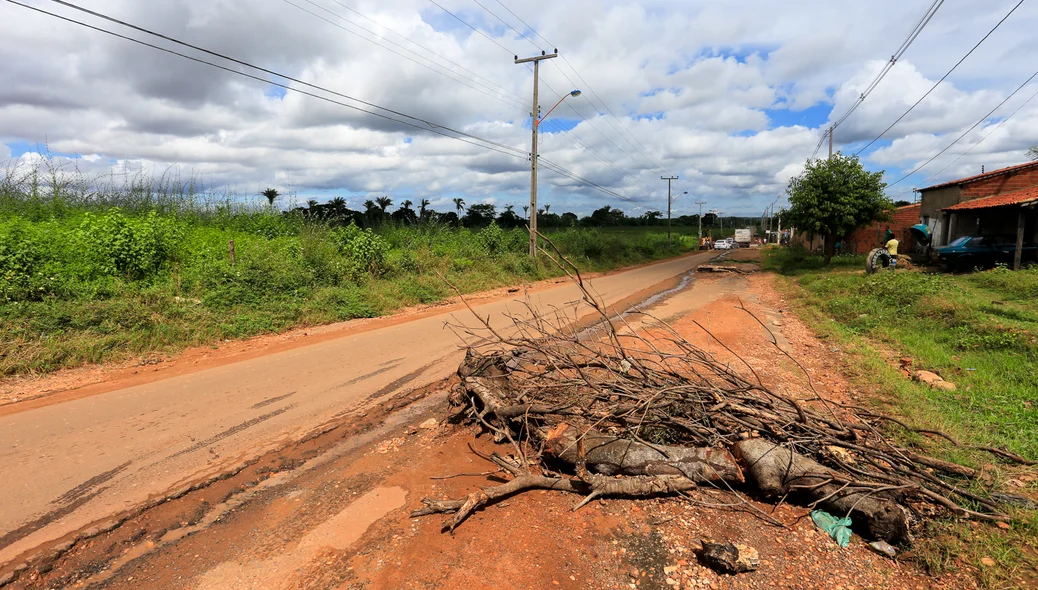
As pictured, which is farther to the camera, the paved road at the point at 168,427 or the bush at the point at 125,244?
the bush at the point at 125,244

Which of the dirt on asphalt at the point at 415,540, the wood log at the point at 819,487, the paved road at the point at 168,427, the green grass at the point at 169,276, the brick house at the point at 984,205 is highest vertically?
the brick house at the point at 984,205

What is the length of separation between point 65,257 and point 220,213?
631 cm

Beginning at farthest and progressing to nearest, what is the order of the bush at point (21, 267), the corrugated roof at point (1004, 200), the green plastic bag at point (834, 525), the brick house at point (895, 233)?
the brick house at point (895, 233) < the corrugated roof at point (1004, 200) < the bush at point (21, 267) < the green plastic bag at point (834, 525)

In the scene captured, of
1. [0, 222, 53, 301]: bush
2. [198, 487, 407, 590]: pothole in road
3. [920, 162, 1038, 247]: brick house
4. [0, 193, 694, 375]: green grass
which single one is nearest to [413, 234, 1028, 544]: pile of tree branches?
[198, 487, 407, 590]: pothole in road

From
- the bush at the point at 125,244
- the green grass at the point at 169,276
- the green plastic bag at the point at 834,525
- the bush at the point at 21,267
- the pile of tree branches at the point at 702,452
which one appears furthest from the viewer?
the bush at the point at 125,244

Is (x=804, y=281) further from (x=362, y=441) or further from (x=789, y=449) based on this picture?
(x=362, y=441)

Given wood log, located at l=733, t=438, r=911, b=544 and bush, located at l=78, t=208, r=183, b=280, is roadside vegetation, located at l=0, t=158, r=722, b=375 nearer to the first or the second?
bush, located at l=78, t=208, r=183, b=280

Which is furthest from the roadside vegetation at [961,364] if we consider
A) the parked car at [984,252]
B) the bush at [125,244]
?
the bush at [125,244]

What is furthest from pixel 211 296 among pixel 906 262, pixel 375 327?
pixel 906 262

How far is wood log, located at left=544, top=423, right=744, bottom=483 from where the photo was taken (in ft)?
11.7

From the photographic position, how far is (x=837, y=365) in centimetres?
720

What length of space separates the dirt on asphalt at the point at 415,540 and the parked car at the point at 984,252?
18468mm

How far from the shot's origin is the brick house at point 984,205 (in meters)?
17.1

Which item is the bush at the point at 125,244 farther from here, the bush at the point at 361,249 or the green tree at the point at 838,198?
the green tree at the point at 838,198
